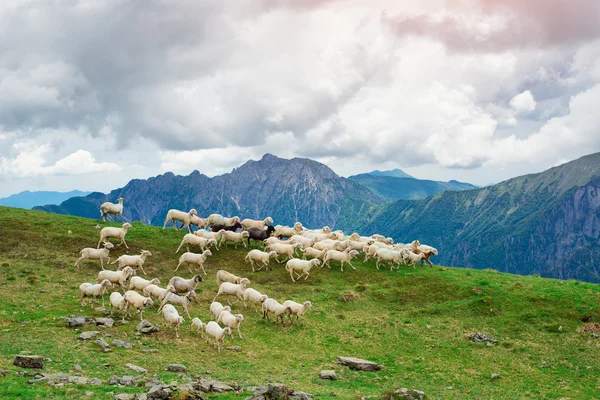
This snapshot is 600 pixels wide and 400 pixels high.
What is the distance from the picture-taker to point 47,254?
33.3 metres

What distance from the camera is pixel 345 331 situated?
25.3 meters

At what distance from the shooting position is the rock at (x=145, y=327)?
21.6m

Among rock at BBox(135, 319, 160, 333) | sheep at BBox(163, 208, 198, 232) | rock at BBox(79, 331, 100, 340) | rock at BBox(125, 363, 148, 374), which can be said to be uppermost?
sheep at BBox(163, 208, 198, 232)

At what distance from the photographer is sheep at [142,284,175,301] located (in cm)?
2553

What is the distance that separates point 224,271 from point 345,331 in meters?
9.50

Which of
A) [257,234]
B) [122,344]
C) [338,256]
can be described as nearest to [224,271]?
[338,256]

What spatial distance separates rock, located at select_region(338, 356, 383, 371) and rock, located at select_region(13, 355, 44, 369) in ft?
41.1

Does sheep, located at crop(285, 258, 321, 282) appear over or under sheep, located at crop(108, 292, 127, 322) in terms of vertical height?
over

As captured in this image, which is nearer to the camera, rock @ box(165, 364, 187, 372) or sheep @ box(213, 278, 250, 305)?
rock @ box(165, 364, 187, 372)

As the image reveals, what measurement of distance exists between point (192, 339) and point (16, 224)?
87.0 feet

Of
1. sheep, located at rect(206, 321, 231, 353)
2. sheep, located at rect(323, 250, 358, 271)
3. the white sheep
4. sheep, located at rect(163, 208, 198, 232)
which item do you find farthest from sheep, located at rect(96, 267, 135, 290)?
sheep, located at rect(163, 208, 198, 232)

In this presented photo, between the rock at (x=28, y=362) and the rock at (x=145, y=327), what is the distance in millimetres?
6533

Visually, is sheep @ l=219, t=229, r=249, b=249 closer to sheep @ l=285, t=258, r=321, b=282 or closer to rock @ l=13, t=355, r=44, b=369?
sheep @ l=285, t=258, r=321, b=282

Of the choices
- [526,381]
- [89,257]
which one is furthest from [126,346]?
[526,381]
